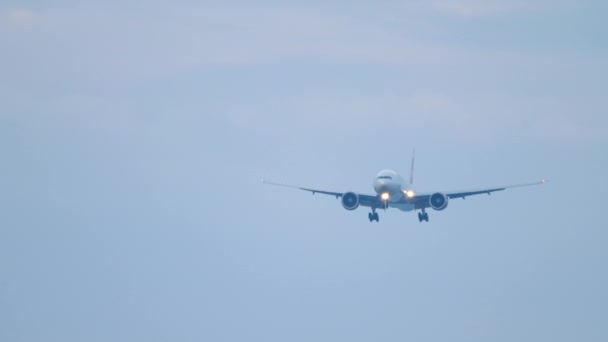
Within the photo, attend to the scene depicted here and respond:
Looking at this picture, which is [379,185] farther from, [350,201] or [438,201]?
[438,201]

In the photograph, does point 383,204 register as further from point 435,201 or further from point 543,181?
point 543,181

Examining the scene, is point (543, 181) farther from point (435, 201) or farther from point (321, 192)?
point (321, 192)

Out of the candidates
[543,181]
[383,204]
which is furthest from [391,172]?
[543,181]

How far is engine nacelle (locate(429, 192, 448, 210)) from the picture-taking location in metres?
130

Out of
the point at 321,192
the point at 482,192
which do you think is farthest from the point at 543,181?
the point at 321,192

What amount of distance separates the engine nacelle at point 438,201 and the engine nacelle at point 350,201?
653 cm

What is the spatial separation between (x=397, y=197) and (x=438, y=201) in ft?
12.3

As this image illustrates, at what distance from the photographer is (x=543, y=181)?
124m

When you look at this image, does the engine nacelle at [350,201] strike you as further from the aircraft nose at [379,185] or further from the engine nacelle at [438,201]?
the engine nacelle at [438,201]

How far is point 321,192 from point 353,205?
4.88 m

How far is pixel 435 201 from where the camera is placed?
13025 centimetres

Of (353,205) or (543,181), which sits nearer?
(543,181)

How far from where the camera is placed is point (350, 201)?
5172 inches

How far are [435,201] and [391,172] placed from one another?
4.78 m
